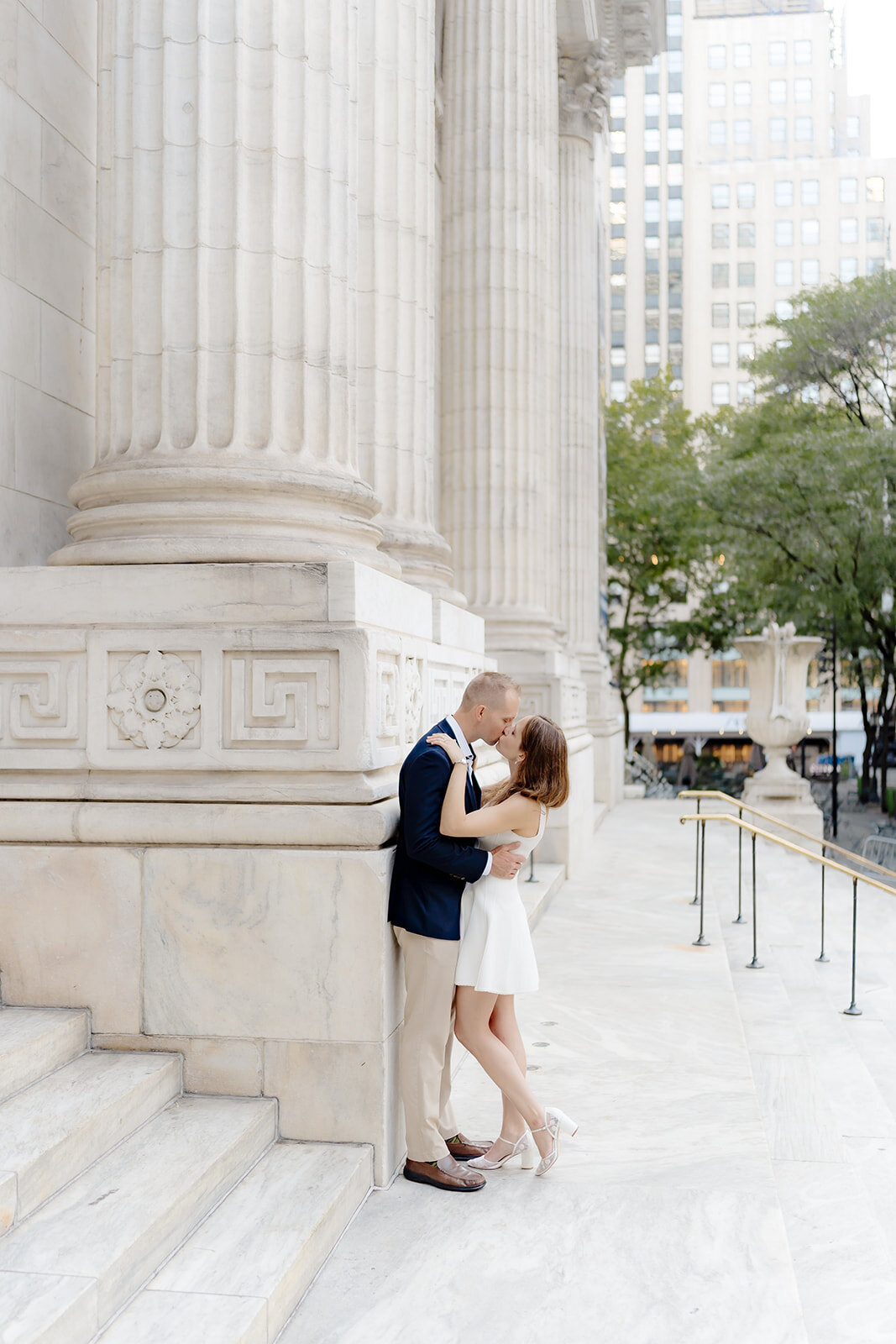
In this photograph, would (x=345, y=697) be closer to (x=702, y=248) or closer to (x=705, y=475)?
(x=705, y=475)

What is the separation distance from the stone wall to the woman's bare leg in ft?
12.0

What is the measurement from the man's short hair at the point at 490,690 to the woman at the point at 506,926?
164 mm

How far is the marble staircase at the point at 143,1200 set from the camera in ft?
10.5

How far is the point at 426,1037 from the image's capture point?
15.0 ft

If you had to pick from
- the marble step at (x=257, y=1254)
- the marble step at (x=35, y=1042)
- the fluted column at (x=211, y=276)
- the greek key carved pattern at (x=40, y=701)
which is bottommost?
the marble step at (x=257, y=1254)

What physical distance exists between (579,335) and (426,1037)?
1954cm

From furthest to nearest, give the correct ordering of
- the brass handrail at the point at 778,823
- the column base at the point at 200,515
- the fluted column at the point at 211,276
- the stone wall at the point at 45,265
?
the brass handrail at the point at 778,823 → the stone wall at the point at 45,265 → the fluted column at the point at 211,276 → the column base at the point at 200,515

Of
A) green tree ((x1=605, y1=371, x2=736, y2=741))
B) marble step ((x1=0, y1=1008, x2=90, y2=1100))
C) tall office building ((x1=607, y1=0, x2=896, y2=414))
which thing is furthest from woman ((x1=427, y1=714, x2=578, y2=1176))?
tall office building ((x1=607, y1=0, x2=896, y2=414))

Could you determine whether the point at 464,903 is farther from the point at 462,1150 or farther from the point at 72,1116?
the point at 72,1116

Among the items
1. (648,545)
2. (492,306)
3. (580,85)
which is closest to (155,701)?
(492,306)

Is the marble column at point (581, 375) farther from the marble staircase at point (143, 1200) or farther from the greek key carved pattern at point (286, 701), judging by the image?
the marble staircase at point (143, 1200)

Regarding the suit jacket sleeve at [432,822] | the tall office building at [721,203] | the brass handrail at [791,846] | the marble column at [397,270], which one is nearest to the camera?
the suit jacket sleeve at [432,822]

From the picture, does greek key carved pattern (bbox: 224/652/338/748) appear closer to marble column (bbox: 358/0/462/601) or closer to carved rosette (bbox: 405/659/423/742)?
carved rosette (bbox: 405/659/423/742)

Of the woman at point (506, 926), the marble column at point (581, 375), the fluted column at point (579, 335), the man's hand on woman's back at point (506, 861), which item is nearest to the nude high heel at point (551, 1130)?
the woman at point (506, 926)
